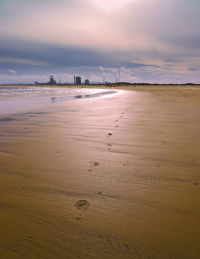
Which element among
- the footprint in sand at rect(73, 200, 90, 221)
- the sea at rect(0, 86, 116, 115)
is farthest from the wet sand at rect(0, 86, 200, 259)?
the sea at rect(0, 86, 116, 115)

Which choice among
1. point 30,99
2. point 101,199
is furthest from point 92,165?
point 30,99

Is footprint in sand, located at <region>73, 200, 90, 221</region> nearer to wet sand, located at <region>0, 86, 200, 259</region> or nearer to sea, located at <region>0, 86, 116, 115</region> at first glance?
wet sand, located at <region>0, 86, 200, 259</region>

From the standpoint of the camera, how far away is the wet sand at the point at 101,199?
124 cm

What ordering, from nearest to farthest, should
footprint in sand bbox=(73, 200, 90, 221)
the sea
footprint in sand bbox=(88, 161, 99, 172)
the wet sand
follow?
the wet sand, footprint in sand bbox=(73, 200, 90, 221), footprint in sand bbox=(88, 161, 99, 172), the sea

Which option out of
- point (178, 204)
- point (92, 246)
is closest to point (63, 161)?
point (92, 246)

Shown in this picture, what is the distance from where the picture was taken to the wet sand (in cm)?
124

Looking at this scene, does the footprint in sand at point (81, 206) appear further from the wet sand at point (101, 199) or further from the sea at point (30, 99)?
the sea at point (30, 99)

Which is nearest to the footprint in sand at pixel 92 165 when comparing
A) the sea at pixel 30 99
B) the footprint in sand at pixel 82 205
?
the footprint in sand at pixel 82 205

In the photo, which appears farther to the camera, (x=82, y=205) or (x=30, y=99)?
(x=30, y=99)

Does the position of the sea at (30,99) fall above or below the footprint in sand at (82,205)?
above

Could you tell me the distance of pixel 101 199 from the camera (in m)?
1.73

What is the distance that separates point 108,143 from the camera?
3.34m

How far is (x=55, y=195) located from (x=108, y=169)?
0.82 metres

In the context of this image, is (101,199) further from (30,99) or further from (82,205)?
(30,99)
